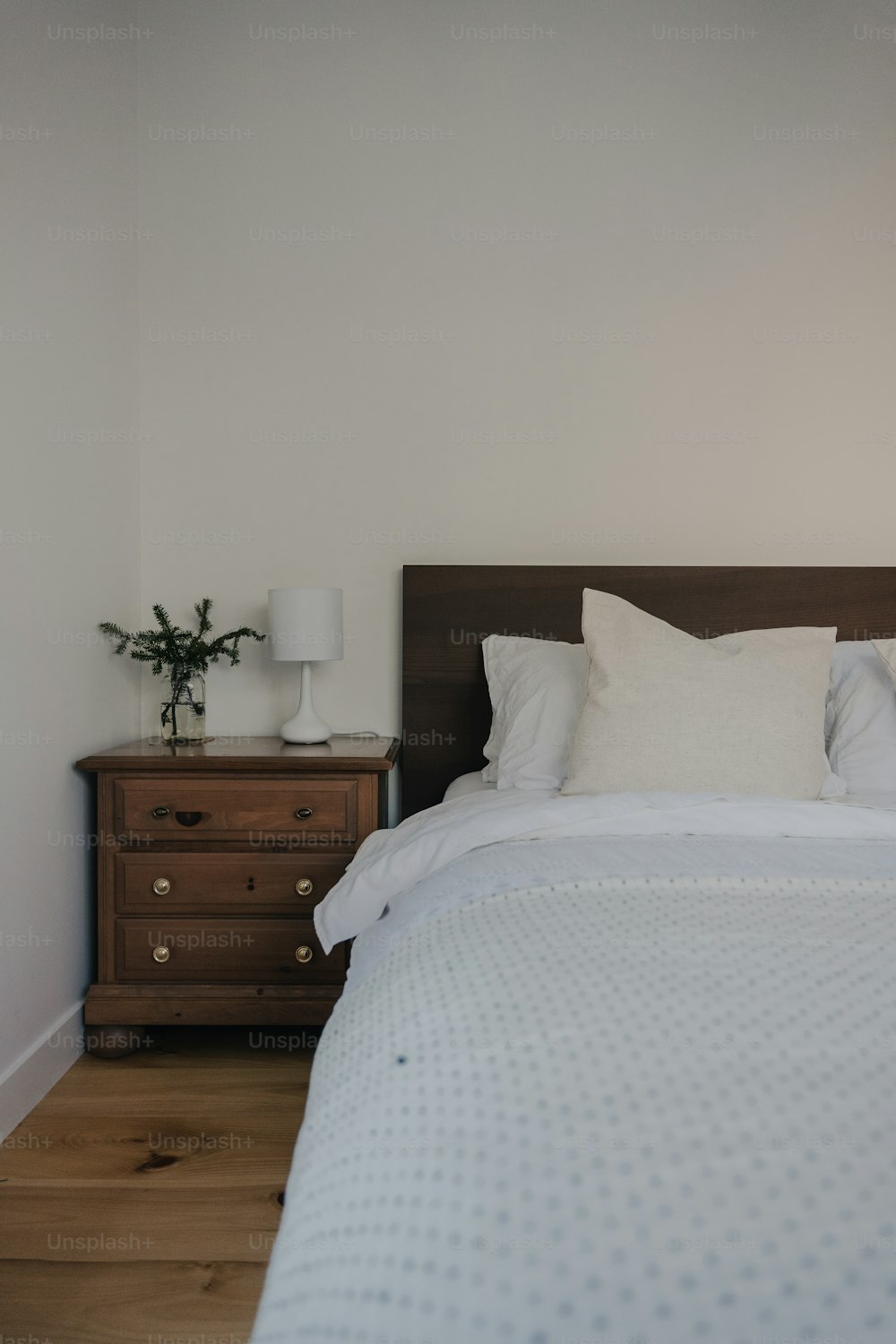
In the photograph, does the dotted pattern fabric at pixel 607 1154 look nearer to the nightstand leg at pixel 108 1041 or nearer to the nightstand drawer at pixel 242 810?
the nightstand drawer at pixel 242 810

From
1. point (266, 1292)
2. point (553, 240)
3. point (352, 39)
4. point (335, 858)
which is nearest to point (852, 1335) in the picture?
point (266, 1292)

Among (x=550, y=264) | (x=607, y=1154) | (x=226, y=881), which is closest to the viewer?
(x=607, y=1154)

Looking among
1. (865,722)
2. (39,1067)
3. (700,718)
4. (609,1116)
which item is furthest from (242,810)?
(609,1116)

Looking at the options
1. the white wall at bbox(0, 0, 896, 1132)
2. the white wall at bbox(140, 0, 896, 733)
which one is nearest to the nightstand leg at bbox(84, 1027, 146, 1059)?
the white wall at bbox(0, 0, 896, 1132)

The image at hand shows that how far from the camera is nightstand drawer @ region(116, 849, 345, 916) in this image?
7.16 ft

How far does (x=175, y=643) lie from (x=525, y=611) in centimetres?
96

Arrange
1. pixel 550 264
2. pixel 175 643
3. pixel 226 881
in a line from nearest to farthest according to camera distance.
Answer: pixel 226 881 → pixel 175 643 → pixel 550 264

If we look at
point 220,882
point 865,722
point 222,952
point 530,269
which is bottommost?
point 222,952

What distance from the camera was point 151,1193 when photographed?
1.61 m

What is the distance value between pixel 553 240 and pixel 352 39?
2.64 ft

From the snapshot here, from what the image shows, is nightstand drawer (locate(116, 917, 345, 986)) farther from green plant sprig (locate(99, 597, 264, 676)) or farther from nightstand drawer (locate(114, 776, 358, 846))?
green plant sprig (locate(99, 597, 264, 676))

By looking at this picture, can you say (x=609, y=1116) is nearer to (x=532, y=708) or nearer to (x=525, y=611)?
(x=532, y=708)

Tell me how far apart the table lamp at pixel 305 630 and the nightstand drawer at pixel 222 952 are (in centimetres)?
50

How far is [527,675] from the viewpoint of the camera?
2248 millimetres
